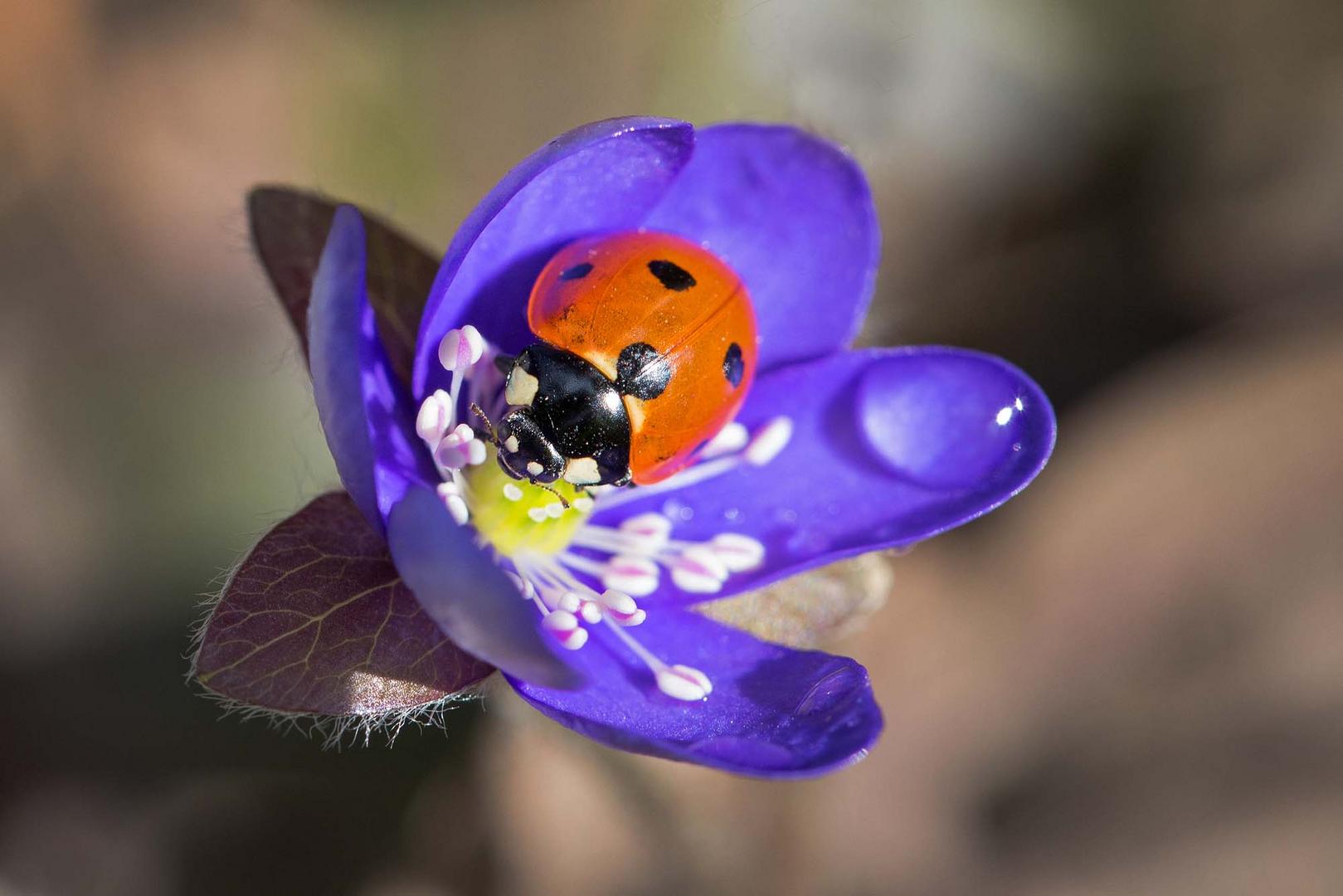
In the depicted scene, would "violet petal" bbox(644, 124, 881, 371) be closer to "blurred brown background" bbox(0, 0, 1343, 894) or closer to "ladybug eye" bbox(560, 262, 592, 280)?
"ladybug eye" bbox(560, 262, 592, 280)

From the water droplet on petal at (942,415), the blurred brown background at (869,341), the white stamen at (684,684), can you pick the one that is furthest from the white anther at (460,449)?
the blurred brown background at (869,341)

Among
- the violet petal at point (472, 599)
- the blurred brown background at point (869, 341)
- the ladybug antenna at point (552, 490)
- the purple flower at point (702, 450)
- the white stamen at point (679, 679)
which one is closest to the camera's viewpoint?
the violet petal at point (472, 599)

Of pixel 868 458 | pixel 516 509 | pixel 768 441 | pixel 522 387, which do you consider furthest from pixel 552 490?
pixel 868 458

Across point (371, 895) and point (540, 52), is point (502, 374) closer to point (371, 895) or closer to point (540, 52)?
point (371, 895)

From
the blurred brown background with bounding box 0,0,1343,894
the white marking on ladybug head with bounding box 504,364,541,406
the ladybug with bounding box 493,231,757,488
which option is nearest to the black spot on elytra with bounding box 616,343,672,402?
the ladybug with bounding box 493,231,757,488

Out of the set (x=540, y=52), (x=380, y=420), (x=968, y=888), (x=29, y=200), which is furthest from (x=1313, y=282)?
(x=29, y=200)

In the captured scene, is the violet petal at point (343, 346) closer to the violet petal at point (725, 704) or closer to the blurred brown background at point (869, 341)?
the violet petal at point (725, 704)
